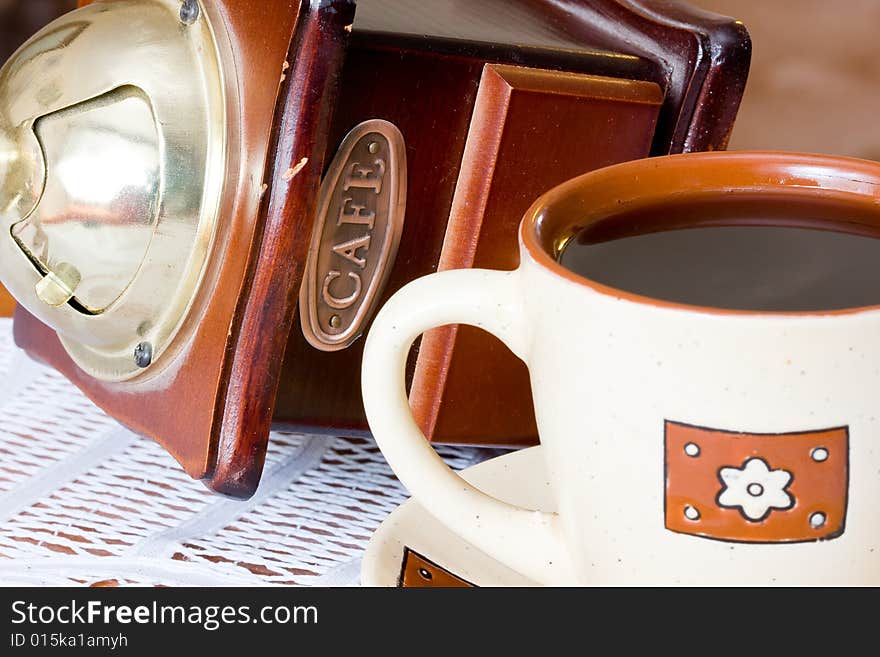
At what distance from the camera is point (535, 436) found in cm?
53

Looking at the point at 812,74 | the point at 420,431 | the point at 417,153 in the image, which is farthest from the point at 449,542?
the point at 812,74

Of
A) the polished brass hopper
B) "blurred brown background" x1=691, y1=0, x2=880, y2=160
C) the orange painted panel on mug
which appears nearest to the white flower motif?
the orange painted panel on mug

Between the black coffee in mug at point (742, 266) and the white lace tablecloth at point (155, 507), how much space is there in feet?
0.54

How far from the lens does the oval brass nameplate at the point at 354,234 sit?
0.46 metres

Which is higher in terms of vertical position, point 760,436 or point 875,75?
point 875,75

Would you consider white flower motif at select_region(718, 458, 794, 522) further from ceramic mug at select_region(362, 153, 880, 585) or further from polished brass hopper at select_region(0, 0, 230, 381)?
polished brass hopper at select_region(0, 0, 230, 381)

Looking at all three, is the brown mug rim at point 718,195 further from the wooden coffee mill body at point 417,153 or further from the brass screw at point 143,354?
the brass screw at point 143,354

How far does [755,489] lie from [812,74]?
2.28ft

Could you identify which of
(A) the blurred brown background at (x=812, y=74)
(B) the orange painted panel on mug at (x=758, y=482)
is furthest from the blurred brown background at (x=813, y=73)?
(B) the orange painted panel on mug at (x=758, y=482)

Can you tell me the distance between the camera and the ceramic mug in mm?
325
